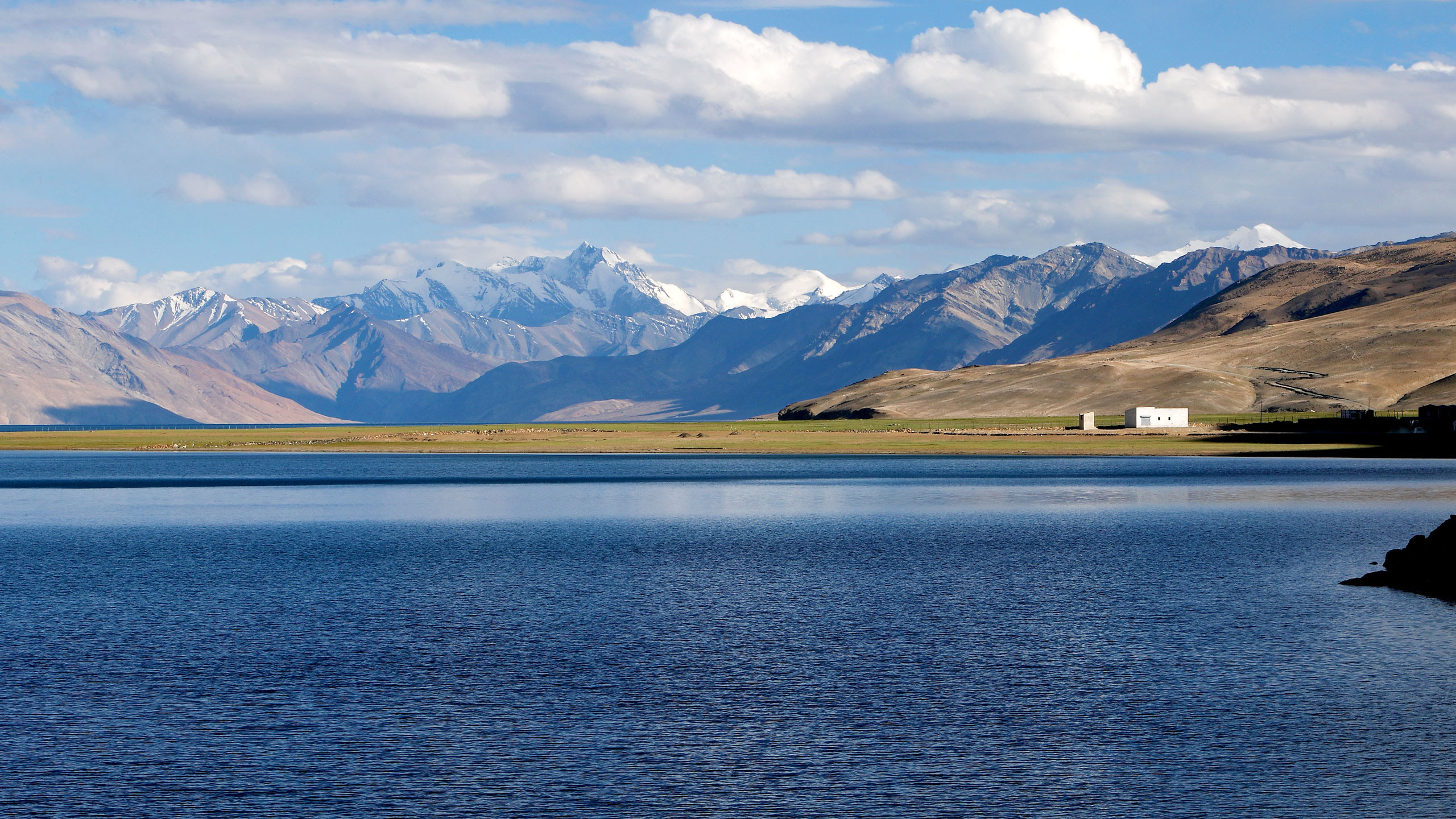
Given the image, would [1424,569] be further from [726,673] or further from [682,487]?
[682,487]

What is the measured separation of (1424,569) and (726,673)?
108 ft

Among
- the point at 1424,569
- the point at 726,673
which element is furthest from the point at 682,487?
the point at 726,673

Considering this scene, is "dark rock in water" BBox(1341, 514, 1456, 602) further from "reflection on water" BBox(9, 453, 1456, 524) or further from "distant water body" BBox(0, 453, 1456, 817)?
"reflection on water" BBox(9, 453, 1456, 524)

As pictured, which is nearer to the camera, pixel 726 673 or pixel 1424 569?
pixel 726 673

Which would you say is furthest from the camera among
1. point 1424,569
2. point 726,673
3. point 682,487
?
point 682,487

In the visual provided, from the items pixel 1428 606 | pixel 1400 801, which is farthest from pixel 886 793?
pixel 1428 606

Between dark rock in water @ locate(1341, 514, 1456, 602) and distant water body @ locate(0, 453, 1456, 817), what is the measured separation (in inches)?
99.8

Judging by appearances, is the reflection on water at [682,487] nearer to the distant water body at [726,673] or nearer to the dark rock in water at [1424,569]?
the distant water body at [726,673]

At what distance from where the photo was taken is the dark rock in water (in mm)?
54094

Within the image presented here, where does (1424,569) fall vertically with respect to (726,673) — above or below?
above

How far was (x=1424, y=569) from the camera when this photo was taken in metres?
55.2

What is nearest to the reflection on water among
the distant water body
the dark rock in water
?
the distant water body

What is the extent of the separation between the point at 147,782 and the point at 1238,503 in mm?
87759

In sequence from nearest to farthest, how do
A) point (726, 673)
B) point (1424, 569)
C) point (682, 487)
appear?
point (726, 673) < point (1424, 569) < point (682, 487)
